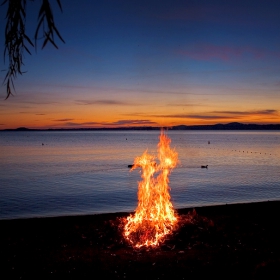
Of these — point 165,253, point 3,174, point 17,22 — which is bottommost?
point 3,174

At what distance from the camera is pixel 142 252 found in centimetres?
1184

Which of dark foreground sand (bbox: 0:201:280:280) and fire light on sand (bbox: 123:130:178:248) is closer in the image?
dark foreground sand (bbox: 0:201:280:280)

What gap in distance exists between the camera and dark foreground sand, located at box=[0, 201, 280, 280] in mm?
9891

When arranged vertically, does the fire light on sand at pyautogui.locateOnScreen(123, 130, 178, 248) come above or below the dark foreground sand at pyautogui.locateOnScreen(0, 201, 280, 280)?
above

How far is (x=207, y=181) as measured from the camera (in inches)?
1703

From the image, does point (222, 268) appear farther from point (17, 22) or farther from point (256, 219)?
point (17, 22)

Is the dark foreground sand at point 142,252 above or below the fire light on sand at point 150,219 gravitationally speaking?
below

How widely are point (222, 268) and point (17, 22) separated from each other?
9.22m

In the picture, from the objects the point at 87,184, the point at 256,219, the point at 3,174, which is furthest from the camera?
the point at 3,174

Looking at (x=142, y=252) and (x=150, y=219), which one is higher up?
(x=150, y=219)

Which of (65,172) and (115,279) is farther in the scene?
(65,172)

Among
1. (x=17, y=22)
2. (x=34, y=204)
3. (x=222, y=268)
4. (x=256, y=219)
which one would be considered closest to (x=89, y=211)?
(x=34, y=204)

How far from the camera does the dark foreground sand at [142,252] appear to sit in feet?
32.4

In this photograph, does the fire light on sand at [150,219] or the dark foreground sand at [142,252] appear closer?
the dark foreground sand at [142,252]
